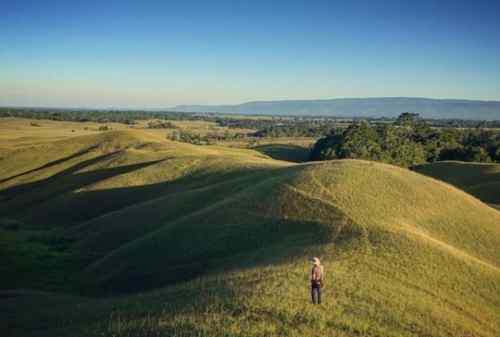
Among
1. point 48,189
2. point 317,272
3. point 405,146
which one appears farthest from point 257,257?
point 405,146

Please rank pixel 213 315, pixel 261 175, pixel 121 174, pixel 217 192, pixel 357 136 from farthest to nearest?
1. pixel 357 136
2. pixel 121 174
3. pixel 261 175
4. pixel 217 192
5. pixel 213 315

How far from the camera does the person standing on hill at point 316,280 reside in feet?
53.0

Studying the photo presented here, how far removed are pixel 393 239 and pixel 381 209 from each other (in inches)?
289

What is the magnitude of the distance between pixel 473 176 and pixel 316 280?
2835 inches

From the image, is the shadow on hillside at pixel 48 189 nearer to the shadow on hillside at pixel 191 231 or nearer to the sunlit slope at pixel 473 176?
the shadow on hillside at pixel 191 231

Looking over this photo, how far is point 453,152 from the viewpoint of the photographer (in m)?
119

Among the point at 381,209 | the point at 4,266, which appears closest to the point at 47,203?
the point at 4,266

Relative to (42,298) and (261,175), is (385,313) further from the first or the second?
(261,175)

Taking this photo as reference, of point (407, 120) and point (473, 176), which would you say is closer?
point (473, 176)

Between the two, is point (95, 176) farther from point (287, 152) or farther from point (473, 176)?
point (287, 152)

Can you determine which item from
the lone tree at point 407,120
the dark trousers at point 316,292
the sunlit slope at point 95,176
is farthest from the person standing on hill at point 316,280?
the lone tree at point 407,120

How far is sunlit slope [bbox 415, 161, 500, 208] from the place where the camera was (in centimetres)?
6475

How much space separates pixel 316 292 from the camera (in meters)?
16.9

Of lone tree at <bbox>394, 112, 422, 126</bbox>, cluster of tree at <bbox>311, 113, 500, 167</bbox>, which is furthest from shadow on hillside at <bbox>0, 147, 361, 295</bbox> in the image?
lone tree at <bbox>394, 112, 422, 126</bbox>
